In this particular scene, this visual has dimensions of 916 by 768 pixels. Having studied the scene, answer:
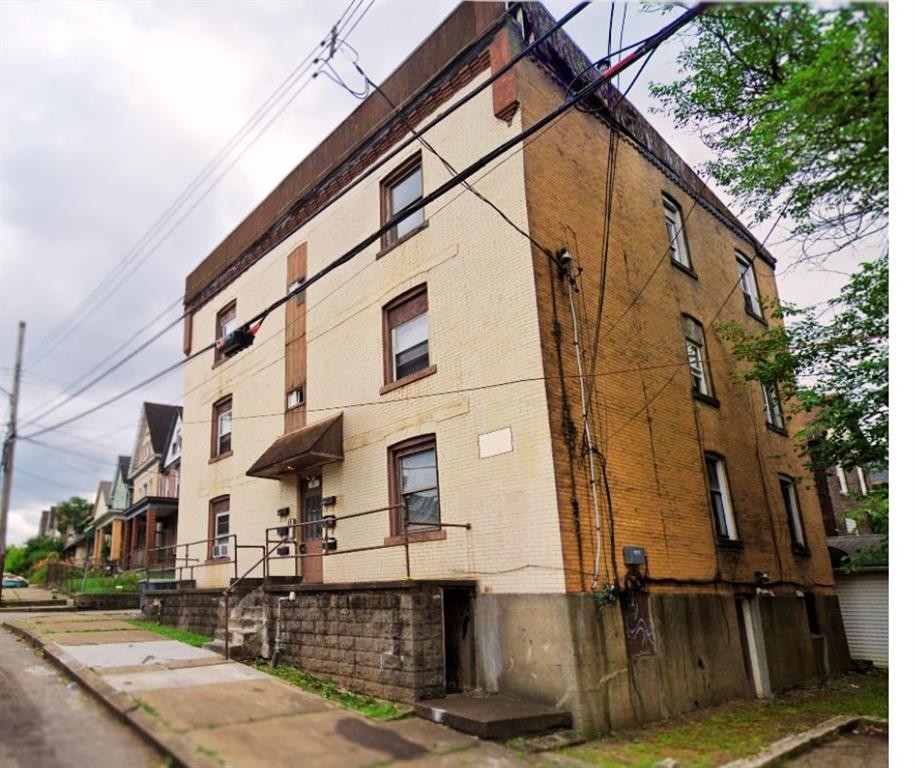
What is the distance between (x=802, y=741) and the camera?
8188 mm

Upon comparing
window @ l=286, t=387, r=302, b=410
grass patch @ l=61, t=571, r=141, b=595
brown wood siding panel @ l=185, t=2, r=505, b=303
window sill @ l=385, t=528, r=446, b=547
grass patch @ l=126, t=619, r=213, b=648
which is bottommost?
grass patch @ l=126, t=619, r=213, b=648

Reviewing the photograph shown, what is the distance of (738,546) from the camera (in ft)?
43.9

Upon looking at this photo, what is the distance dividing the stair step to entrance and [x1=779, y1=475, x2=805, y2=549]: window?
10.5 m

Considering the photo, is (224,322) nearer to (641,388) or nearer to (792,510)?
(641,388)

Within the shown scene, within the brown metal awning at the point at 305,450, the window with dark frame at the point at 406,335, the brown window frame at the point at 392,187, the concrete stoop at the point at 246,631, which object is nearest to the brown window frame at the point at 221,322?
the brown metal awning at the point at 305,450

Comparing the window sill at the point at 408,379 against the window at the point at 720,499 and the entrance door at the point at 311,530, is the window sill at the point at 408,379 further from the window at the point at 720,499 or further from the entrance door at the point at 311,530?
the window at the point at 720,499

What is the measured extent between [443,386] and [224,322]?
10571 millimetres

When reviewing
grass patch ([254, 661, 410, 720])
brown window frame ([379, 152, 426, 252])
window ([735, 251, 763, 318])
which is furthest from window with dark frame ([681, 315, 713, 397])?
grass patch ([254, 661, 410, 720])

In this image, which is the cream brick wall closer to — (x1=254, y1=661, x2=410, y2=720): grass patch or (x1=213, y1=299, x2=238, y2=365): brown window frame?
(x1=254, y1=661, x2=410, y2=720): grass patch

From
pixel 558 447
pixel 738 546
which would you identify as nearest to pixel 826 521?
pixel 738 546

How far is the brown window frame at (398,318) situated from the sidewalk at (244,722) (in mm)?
5402

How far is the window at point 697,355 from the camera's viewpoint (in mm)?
14508

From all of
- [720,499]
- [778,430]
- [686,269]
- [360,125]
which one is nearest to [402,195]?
[360,125]

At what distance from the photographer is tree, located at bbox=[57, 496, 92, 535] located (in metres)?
65.4
